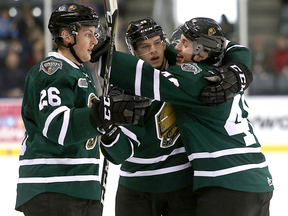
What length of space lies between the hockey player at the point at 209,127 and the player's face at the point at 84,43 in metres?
0.11

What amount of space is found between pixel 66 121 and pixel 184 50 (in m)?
0.63

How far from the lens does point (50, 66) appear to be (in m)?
1.45

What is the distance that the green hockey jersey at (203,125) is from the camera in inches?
59.9

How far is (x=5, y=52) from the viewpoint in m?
5.56

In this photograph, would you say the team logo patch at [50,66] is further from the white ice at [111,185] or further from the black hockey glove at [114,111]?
the white ice at [111,185]

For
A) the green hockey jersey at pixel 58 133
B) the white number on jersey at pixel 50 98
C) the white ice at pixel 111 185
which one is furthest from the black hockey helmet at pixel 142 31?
the white ice at pixel 111 185

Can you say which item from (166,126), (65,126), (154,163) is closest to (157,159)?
(154,163)

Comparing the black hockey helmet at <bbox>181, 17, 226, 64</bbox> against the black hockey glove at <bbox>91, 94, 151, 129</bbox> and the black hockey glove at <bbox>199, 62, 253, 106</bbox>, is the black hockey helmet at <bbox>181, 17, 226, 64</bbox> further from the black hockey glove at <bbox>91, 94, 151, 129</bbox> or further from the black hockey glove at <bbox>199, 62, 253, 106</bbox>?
the black hockey glove at <bbox>91, 94, 151, 129</bbox>

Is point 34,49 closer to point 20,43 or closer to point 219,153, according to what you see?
point 20,43

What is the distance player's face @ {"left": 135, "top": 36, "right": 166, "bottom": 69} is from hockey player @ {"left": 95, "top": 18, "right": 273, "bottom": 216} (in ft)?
0.53

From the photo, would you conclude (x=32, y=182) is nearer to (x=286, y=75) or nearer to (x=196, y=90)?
(x=196, y=90)

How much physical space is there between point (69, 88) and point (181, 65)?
1.52 ft

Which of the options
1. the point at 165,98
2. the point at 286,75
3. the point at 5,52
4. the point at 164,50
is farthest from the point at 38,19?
the point at 165,98

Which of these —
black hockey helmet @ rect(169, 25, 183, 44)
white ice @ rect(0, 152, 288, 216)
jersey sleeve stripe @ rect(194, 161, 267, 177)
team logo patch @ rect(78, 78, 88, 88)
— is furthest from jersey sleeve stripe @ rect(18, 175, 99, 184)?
white ice @ rect(0, 152, 288, 216)
